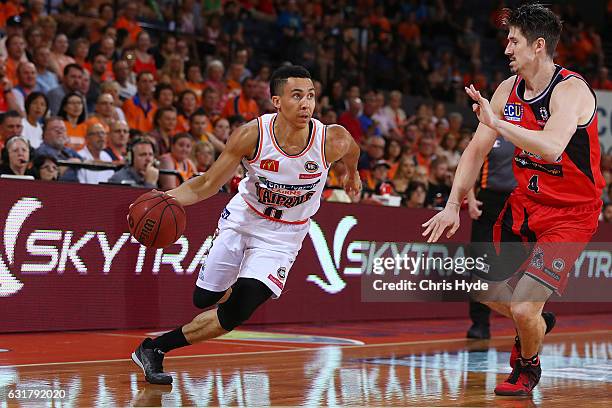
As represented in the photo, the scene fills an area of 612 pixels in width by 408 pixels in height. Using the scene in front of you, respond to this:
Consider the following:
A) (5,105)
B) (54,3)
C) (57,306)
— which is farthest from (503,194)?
(54,3)

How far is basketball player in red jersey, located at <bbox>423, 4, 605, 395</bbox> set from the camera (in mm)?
5816

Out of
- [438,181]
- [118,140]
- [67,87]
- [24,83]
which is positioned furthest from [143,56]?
[438,181]

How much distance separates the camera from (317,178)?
20.4 ft

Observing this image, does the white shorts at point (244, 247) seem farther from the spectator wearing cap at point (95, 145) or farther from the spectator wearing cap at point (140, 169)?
A: the spectator wearing cap at point (95, 145)

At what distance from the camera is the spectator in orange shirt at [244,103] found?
14.1 m

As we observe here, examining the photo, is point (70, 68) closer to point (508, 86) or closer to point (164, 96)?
point (164, 96)

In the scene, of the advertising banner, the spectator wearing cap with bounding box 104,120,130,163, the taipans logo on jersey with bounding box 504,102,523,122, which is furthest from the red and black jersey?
the spectator wearing cap with bounding box 104,120,130,163

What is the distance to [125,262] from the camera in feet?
30.7

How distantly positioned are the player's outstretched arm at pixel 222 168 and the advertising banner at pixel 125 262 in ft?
9.88

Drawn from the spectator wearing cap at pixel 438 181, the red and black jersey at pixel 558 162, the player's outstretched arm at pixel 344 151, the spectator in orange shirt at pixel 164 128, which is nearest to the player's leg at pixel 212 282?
the player's outstretched arm at pixel 344 151

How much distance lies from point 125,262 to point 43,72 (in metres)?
3.77

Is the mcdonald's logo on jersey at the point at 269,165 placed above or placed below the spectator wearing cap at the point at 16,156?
below

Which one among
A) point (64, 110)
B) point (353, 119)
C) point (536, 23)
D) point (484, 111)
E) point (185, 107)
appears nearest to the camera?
point (484, 111)

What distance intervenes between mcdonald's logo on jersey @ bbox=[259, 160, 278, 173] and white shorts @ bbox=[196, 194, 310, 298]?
0.31 m
